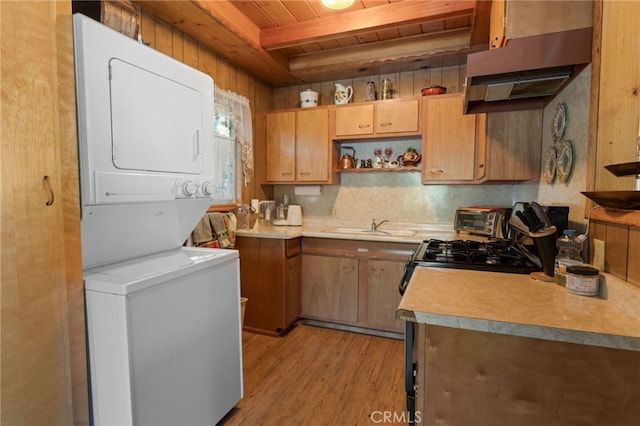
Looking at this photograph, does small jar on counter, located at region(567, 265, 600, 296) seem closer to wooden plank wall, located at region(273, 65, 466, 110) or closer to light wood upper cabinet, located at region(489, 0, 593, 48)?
light wood upper cabinet, located at region(489, 0, 593, 48)

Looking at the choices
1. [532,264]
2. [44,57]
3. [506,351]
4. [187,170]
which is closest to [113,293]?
[187,170]

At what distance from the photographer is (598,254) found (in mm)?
1194

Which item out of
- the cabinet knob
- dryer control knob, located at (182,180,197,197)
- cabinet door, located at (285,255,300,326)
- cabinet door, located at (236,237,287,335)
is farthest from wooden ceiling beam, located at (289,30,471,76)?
the cabinet knob

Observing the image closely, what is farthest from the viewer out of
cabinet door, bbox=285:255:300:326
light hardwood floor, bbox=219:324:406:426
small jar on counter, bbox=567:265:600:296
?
cabinet door, bbox=285:255:300:326

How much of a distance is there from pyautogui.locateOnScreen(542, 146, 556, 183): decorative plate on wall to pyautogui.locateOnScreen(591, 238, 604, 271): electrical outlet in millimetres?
643

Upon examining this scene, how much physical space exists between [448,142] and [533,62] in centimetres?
145

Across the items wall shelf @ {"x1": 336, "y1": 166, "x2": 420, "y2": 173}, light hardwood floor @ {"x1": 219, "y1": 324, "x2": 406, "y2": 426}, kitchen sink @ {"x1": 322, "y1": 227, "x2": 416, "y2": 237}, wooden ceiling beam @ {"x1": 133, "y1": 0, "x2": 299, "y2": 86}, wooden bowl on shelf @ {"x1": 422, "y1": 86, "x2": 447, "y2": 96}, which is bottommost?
light hardwood floor @ {"x1": 219, "y1": 324, "x2": 406, "y2": 426}

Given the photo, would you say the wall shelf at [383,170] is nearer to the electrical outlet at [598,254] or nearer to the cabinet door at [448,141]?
the cabinet door at [448,141]

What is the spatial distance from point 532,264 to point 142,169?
1.73 metres

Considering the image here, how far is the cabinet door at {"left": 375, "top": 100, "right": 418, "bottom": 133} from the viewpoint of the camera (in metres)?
2.81

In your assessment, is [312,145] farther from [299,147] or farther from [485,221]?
[485,221]

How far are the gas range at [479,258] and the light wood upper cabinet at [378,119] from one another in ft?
4.35

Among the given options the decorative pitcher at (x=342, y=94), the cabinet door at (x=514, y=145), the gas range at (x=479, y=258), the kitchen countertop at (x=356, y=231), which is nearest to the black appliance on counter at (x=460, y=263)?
the gas range at (x=479, y=258)

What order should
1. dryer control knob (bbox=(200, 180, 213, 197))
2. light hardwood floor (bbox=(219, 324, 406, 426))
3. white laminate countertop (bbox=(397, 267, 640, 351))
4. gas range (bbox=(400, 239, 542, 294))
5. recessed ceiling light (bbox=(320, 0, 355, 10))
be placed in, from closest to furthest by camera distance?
white laminate countertop (bbox=(397, 267, 640, 351))
gas range (bbox=(400, 239, 542, 294))
dryer control knob (bbox=(200, 180, 213, 197))
light hardwood floor (bbox=(219, 324, 406, 426))
recessed ceiling light (bbox=(320, 0, 355, 10))
